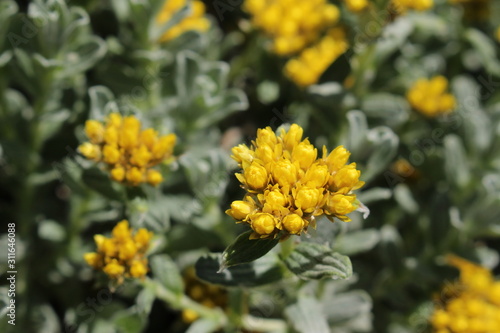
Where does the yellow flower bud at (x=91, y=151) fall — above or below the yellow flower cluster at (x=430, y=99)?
above

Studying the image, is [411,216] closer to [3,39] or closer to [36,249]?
[36,249]

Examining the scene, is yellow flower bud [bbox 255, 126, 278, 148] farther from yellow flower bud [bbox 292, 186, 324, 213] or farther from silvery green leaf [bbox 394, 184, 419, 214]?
silvery green leaf [bbox 394, 184, 419, 214]

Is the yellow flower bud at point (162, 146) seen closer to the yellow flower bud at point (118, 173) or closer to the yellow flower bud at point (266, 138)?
the yellow flower bud at point (118, 173)

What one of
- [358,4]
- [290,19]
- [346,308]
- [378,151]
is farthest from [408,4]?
[346,308]

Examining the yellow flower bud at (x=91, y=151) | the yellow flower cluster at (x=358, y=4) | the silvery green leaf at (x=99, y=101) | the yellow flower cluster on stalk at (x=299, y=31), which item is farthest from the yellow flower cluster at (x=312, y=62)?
the yellow flower bud at (x=91, y=151)

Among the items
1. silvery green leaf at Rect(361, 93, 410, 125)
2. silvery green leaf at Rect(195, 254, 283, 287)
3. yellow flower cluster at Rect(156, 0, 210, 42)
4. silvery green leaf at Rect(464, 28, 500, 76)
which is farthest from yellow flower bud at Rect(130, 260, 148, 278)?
silvery green leaf at Rect(464, 28, 500, 76)

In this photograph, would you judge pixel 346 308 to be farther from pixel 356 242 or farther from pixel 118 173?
pixel 118 173
